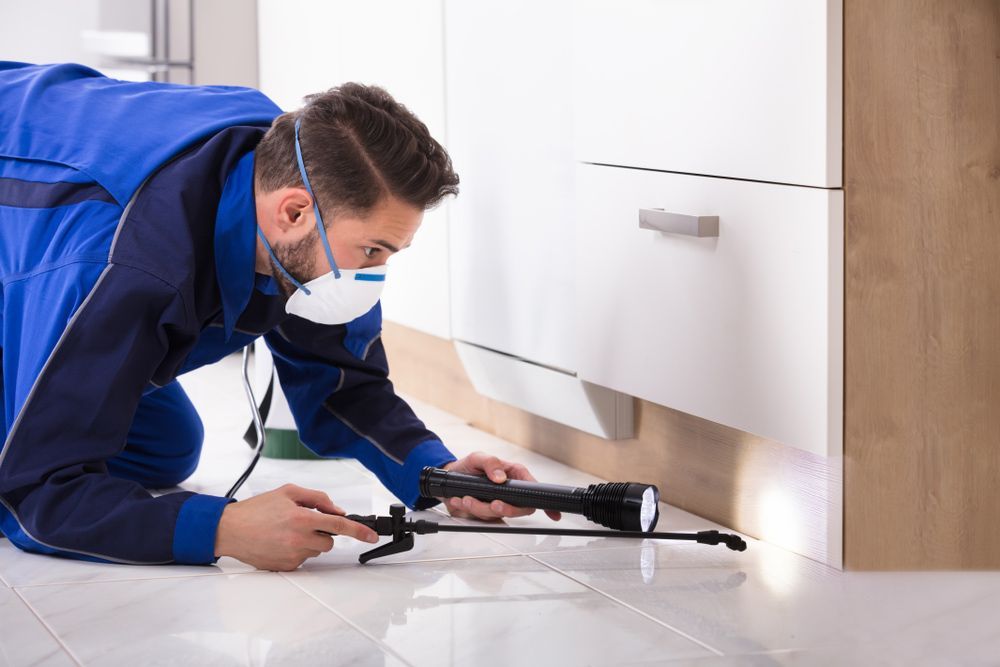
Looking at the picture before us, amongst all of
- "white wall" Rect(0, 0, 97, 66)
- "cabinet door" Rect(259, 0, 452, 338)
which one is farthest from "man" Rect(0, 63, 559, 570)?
"white wall" Rect(0, 0, 97, 66)

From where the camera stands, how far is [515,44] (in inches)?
66.8

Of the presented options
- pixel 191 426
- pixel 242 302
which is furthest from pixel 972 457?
pixel 191 426

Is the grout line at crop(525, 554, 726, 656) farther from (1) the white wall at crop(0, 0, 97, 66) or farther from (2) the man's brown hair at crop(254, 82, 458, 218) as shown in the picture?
(1) the white wall at crop(0, 0, 97, 66)

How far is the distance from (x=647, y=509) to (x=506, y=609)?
23 centimetres

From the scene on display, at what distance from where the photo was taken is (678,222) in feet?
4.51

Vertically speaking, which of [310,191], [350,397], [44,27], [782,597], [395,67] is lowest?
[782,597]

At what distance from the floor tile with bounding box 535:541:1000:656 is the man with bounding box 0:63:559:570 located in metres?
0.17

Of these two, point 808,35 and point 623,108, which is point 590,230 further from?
point 808,35

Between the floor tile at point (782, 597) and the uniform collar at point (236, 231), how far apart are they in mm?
410

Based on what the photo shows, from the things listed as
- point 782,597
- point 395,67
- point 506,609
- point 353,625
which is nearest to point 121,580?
point 353,625

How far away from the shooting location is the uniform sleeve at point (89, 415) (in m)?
1.22

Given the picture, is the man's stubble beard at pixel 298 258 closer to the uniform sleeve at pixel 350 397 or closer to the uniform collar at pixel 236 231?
the uniform collar at pixel 236 231

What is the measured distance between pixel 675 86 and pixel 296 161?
0.38 meters

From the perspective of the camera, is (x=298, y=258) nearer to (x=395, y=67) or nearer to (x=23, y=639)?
(x=23, y=639)
